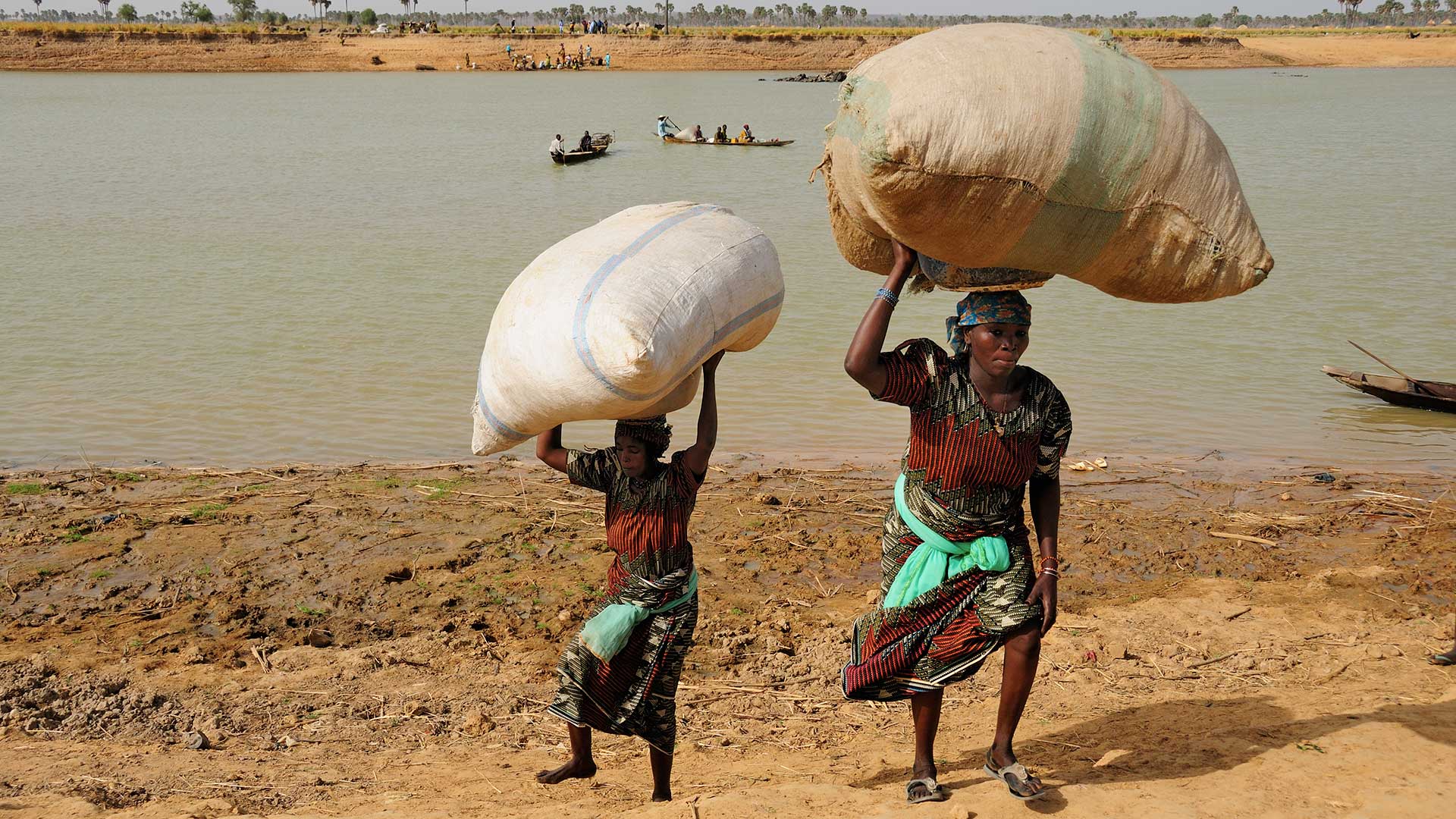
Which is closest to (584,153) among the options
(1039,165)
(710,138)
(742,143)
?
(742,143)

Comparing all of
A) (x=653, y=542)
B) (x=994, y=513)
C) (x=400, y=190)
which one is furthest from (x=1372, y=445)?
(x=400, y=190)

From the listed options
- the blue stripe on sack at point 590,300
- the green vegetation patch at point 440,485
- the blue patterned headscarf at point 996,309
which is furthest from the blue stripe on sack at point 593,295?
the green vegetation patch at point 440,485

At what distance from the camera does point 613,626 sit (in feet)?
10.1

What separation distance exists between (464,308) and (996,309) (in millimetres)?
8626

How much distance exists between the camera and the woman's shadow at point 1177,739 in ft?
10.00

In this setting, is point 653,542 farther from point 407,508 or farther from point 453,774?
point 407,508

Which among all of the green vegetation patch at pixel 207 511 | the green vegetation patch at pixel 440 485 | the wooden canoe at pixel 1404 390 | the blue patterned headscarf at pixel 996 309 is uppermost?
the blue patterned headscarf at pixel 996 309

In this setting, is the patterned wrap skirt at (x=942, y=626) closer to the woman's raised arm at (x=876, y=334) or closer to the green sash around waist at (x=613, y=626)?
the woman's raised arm at (x=876, y=334)

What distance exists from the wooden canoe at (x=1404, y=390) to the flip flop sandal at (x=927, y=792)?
249 inches

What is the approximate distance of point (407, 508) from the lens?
18.6 ft

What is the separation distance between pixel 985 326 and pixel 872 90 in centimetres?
65

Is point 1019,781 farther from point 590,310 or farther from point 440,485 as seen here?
point 440,485

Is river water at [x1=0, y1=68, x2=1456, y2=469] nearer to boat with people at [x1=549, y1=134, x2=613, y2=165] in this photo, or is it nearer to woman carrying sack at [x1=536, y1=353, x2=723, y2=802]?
Answer: boat with people at [x1=549, y1=134, x2=613, y2=165]

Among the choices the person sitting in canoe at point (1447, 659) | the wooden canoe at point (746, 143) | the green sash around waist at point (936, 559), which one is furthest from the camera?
the wooden canoe at point (746, 143)
